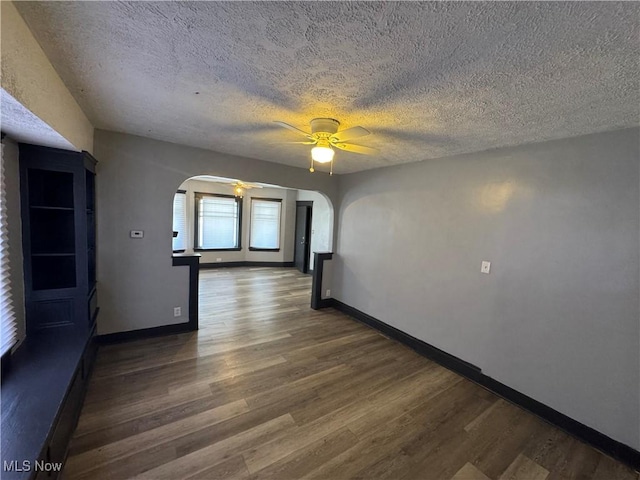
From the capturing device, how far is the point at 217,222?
7.59 metres

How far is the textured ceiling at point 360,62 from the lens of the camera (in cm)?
102

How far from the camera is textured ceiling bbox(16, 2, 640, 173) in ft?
3.35

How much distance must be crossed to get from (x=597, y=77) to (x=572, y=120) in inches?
26.3

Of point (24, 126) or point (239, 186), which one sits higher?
point (239, 186)

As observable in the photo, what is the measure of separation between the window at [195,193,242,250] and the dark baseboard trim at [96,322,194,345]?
428 cm

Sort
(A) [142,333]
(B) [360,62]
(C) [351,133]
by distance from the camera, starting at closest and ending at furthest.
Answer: (B) [360,62] < (C) [351,133] < (A) [142,333]

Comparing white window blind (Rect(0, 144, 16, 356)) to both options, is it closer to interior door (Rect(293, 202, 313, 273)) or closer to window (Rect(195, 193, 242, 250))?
window (Rect(195, 193, 242, 250))

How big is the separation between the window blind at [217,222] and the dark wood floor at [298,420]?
4583mm

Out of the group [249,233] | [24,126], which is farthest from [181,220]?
[24,126]

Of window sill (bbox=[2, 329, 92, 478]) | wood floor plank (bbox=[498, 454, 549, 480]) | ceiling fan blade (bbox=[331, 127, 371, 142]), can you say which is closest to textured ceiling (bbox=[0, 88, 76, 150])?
window sill (bbox=[2, 329, 92, 478])

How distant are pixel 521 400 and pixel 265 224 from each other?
7.02 metres

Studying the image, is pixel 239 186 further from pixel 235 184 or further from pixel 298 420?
pixel 298 420

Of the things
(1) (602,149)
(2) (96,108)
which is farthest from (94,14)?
(1) (602,149)

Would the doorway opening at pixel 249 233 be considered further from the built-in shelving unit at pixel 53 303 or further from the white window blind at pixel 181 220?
the built-in shelving unit at pixel 53 303
